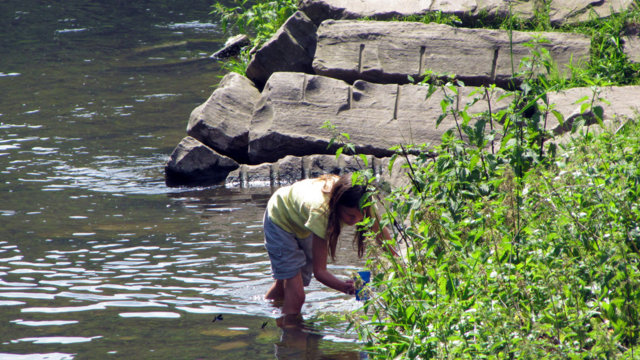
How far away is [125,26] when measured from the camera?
18.6m

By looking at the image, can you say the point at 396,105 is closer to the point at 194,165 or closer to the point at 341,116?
the point at 341,116

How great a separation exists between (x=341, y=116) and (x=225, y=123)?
1404mm

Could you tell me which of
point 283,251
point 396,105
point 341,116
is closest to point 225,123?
point 341,116

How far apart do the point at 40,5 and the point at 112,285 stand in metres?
16.7

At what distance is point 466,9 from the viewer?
31.7 feet

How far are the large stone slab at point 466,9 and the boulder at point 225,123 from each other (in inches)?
67.2

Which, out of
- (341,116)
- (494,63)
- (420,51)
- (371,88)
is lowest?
(341,116)

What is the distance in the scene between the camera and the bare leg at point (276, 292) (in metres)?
5.54

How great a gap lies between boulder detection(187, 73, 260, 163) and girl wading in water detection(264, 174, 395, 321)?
3.79 m

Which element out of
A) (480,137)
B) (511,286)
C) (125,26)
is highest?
(125,26)

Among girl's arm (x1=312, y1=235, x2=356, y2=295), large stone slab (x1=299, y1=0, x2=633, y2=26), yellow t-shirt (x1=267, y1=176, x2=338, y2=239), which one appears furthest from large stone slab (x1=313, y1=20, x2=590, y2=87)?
girl's arm (x1=312, y1=235, x2=356, y2=295)

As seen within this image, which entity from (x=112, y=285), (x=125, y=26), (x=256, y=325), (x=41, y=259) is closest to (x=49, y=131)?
(x=41, y=259)

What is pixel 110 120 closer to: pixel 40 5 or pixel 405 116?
pixel 405 116

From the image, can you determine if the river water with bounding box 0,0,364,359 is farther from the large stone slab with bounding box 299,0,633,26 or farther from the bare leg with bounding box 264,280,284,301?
the large stone slab with bounding box 299,0,633,26
